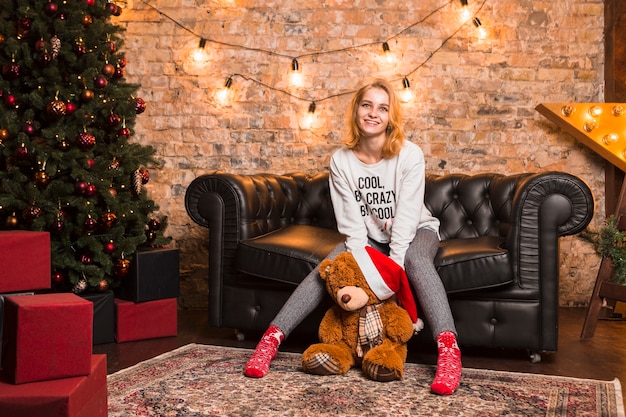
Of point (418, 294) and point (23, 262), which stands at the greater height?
point (23, 262)

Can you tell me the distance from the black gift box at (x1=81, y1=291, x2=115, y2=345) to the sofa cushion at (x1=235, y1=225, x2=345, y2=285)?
2.35 ft

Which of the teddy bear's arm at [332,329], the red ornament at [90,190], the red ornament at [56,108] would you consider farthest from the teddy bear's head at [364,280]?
the red ornament at [56,108]

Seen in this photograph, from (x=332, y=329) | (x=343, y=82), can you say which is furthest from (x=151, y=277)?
(x=343, y=82)

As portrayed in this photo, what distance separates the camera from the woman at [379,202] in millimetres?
2729

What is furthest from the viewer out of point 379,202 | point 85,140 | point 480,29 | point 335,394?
point 480,29

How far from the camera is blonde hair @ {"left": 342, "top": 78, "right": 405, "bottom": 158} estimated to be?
2926 millimetres

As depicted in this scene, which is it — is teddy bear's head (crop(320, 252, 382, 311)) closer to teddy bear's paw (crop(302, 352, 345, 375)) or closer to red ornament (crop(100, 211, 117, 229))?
teddy bear's paw (crop(302, 352, 345, 375))

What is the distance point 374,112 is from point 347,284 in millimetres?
818

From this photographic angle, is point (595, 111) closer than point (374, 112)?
No

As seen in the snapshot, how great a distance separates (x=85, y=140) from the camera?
322 cm

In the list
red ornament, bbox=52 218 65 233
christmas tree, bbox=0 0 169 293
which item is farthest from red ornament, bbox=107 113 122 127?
red ornament, bbox=52 218 65 233

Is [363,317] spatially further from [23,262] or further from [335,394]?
[23,262]

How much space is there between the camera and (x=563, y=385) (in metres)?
2.50

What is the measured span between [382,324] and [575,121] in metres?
2.25
